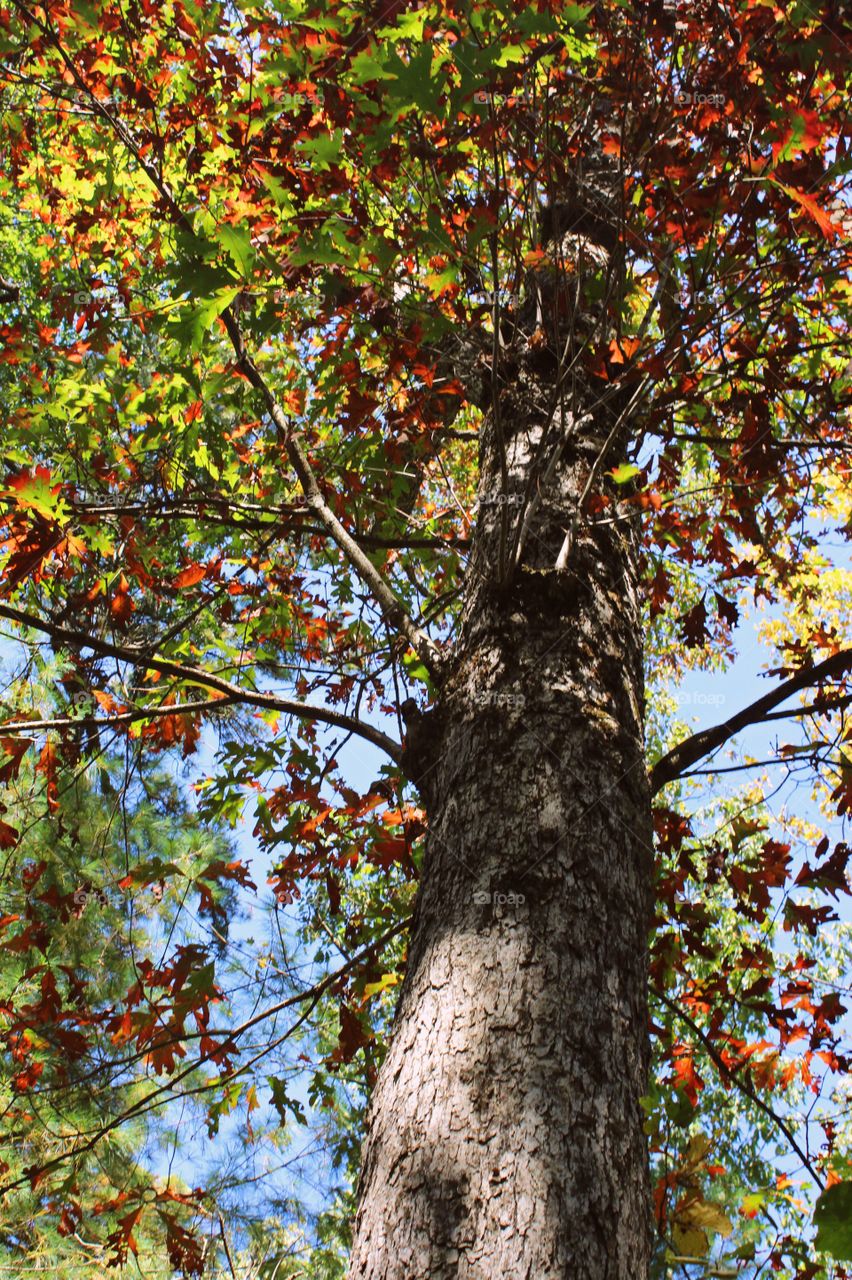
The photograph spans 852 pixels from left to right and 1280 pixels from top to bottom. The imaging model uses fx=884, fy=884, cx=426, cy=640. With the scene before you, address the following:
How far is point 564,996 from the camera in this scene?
4.89 feet

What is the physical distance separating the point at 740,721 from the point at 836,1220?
1482 millimetres

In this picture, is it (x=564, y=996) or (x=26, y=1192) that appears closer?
(x=564, y=996)

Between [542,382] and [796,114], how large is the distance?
1024 mm

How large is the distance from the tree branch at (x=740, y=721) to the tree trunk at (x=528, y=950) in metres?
0.11

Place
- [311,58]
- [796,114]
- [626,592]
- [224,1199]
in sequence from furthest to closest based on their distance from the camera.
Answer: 1. [224,1199]
2. [311,58]
3. [626,592]
4. [796,114]

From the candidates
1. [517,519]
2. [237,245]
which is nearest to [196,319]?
[237,245]

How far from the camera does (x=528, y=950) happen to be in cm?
153

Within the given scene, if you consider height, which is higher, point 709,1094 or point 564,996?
Answer: point 709,1094

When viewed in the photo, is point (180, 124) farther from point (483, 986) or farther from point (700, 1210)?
point (700, 1210)

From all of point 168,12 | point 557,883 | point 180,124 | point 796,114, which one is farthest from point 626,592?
point 168,12

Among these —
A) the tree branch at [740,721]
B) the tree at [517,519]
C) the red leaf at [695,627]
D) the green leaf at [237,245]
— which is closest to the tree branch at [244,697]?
the tree at [517,519]

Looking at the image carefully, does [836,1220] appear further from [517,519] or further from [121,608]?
[121,608]

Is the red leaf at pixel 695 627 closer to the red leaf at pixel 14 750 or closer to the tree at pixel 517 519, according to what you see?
the tree at pixel 517 519

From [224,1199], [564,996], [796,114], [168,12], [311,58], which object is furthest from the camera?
[224,1199]
